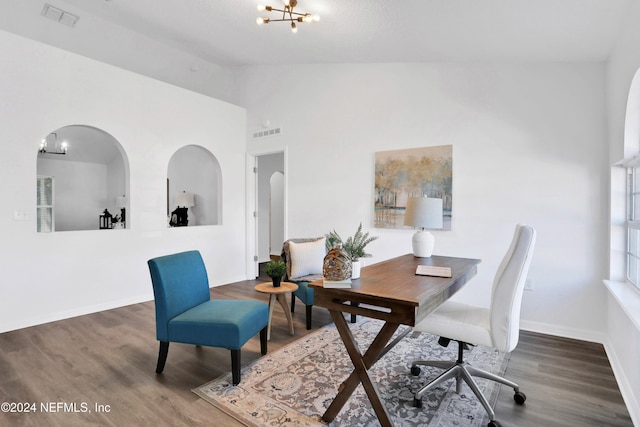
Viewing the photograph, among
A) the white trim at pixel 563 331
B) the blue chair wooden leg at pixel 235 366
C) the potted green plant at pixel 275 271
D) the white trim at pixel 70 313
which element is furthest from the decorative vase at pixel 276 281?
the white trim at pixel 563 331

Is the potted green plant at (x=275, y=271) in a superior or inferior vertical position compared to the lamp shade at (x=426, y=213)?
inferior

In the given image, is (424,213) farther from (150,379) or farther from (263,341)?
(150,379)

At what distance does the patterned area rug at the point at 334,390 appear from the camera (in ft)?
6.40

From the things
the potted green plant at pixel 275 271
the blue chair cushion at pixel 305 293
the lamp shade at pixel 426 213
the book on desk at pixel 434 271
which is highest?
A: the lamp shade at pixel 426 213

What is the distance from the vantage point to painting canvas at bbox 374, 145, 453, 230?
3.81 metres

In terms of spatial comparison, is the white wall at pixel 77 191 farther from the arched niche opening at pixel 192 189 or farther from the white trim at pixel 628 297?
the white trim at pixel 628 297

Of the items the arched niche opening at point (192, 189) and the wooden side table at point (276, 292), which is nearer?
the wooden side table at point (276, 292)

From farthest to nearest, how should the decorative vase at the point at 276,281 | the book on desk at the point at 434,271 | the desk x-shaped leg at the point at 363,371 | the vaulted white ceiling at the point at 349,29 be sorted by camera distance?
the decorative vase at the point at 276,281, the vaulted white ceiling at the point at 349,29, the book on desk at the point at 434,271, the desk x-shaped leg at the point at 363,371

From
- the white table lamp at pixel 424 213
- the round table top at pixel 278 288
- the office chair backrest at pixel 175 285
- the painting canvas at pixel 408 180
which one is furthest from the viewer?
the painting canvas at pixel 408 180

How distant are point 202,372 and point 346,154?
3.14m

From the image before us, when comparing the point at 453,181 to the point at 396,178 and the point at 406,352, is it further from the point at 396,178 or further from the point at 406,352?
the point at 406,352

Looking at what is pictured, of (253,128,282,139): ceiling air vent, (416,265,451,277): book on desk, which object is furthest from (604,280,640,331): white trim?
(253,128,282,139): ceiling air vent

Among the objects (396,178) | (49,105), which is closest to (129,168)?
(49,105)

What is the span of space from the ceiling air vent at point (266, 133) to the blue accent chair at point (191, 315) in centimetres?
310
